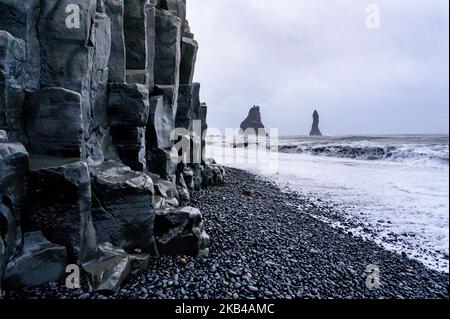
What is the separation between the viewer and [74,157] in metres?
7.32

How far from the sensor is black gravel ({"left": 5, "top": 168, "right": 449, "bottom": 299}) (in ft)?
21.9

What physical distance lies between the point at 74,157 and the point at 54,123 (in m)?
1.02

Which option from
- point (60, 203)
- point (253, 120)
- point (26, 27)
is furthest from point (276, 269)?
point (253, 120)

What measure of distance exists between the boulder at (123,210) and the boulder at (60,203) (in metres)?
0.62

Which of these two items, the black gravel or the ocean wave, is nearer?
the black gravel

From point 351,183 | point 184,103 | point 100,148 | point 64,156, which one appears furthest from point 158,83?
point 351,183

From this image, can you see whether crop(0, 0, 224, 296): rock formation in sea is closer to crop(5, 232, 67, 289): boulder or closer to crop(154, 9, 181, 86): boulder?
crop(5, 232, 67, 289): boulder

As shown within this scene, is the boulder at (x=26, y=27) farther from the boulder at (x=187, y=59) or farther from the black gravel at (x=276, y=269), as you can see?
the boulder at (x=187, y=59)

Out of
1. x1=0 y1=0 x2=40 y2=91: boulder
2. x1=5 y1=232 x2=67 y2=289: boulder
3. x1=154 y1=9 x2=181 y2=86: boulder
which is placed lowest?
x1=5 y1=232 x2=67 y2=289: boulder

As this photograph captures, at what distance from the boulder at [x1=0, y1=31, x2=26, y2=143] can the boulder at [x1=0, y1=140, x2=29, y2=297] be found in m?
0.67

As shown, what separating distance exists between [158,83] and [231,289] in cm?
1116

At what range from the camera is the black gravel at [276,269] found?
669 cm

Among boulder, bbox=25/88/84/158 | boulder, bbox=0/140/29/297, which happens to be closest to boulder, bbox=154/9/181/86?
boulder, bbox=25/88/84/158
